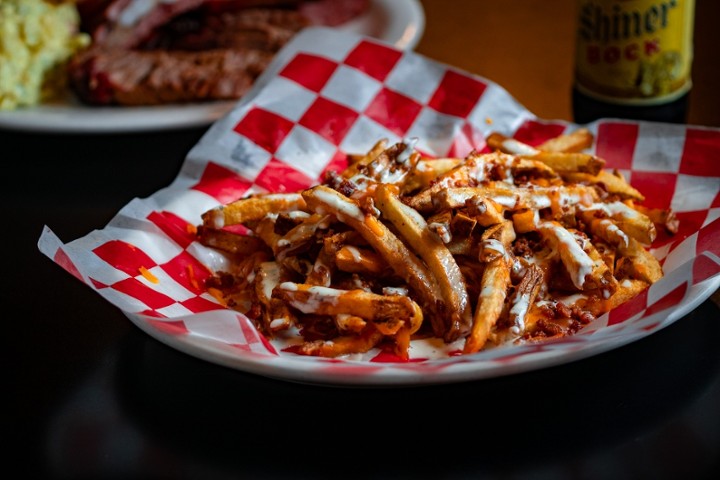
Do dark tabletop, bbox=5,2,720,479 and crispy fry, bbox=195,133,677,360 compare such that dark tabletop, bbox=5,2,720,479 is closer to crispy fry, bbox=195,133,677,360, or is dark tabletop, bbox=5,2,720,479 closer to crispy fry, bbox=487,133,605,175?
crispy fry, bbox=195,133,677,360

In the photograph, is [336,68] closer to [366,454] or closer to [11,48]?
[11,48]

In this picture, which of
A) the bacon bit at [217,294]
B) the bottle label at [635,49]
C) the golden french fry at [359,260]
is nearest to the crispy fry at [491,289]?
the golden french fry at [359,260]

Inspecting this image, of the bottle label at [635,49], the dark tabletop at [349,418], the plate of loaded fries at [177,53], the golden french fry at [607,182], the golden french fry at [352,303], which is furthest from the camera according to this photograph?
the plate of loaded fries at [177,53]

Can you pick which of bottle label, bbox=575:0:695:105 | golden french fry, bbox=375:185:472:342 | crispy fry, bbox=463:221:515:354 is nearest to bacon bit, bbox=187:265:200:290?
golden french fry, bbox=375:185:472:342

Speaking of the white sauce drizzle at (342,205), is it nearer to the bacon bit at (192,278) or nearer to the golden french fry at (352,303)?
the golden french fry at (352,303)

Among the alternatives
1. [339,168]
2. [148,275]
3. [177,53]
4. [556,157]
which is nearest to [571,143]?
[556,157]

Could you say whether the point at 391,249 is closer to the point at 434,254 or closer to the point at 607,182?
the point at 434,254
